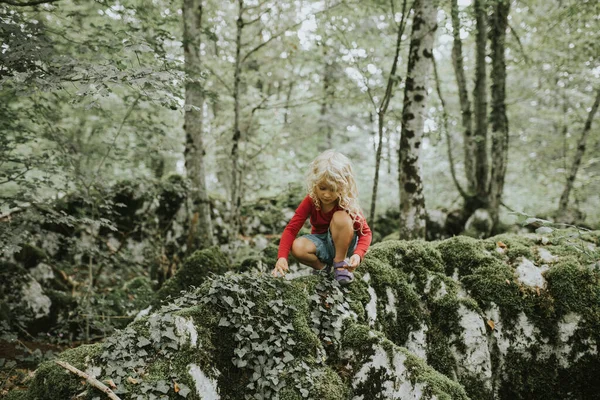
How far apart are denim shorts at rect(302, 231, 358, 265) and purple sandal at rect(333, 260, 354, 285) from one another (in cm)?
16

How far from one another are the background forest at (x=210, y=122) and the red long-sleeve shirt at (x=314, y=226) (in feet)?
4.43

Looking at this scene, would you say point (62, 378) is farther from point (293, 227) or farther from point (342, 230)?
point (342, 230)

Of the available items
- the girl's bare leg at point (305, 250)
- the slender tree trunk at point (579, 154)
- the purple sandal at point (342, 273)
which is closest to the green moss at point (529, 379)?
the purple sandal at point (342, 273)

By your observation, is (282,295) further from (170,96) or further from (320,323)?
(170,96)

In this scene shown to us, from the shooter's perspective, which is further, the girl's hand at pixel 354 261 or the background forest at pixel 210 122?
the background forest at pixel 210 122

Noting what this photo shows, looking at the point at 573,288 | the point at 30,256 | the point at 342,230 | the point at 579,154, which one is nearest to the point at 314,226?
the point at 342,230

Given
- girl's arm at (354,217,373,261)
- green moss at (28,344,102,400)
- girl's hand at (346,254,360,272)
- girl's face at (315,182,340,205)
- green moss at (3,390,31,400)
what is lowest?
green moss at (3,390,31,400)

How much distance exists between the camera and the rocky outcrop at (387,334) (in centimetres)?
261

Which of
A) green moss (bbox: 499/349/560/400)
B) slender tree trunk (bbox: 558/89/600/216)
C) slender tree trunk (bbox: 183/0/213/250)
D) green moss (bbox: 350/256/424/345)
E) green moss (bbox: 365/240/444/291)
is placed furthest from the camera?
slender tree trunk (bbox: 558/89/600/216)

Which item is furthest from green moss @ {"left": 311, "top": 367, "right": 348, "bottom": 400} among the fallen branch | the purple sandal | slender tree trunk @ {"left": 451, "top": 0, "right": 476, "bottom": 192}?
slender tree trunk @ {"left": 451, "top": 0, "right": 476, "bottom": 192}

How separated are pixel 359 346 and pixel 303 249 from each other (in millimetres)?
1022

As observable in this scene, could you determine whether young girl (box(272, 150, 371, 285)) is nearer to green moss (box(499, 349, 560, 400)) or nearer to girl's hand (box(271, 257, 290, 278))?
girl's hand (box(271, 257, 290, 278))

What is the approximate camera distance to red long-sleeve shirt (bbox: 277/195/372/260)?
3561 mm

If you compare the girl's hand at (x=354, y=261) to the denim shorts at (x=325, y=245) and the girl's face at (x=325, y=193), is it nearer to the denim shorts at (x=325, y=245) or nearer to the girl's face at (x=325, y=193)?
the denim shorts at (x=325, y=245)
